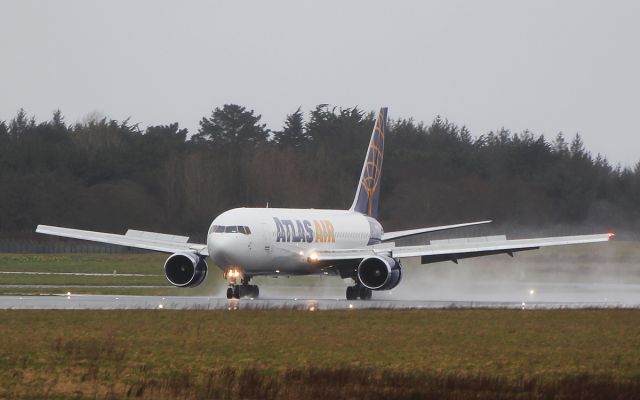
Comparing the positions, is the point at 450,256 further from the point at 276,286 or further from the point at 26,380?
the point at 26,380

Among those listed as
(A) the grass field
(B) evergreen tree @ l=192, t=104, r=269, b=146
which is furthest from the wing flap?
(B) evergreen tree @ l=192, t=104, r=269, b=146

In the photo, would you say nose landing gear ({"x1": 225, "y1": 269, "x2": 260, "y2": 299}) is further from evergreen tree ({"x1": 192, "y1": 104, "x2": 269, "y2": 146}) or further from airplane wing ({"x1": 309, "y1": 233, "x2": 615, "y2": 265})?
evergreen tree ({"x1": 192, "y1": 104, "x2": 269, "y2": 146})

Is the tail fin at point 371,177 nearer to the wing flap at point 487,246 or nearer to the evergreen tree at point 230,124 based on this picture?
the wing flap at point 487,246

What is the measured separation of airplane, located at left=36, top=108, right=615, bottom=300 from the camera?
47875mm

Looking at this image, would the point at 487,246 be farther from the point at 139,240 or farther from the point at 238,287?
the point at 139,240

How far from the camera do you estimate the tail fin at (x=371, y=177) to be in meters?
60.6

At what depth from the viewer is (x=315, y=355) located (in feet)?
84.5

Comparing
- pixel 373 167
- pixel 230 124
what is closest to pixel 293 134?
pixel 230 124

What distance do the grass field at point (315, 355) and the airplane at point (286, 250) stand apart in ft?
35.2

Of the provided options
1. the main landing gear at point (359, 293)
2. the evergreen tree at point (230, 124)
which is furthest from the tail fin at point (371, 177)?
the evergreen tree at point (230, 124)

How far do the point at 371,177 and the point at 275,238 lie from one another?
12.4m

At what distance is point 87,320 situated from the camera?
33.2 metres

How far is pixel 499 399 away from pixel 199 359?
21.5 ft

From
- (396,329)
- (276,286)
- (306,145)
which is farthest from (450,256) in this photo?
(306,145)
